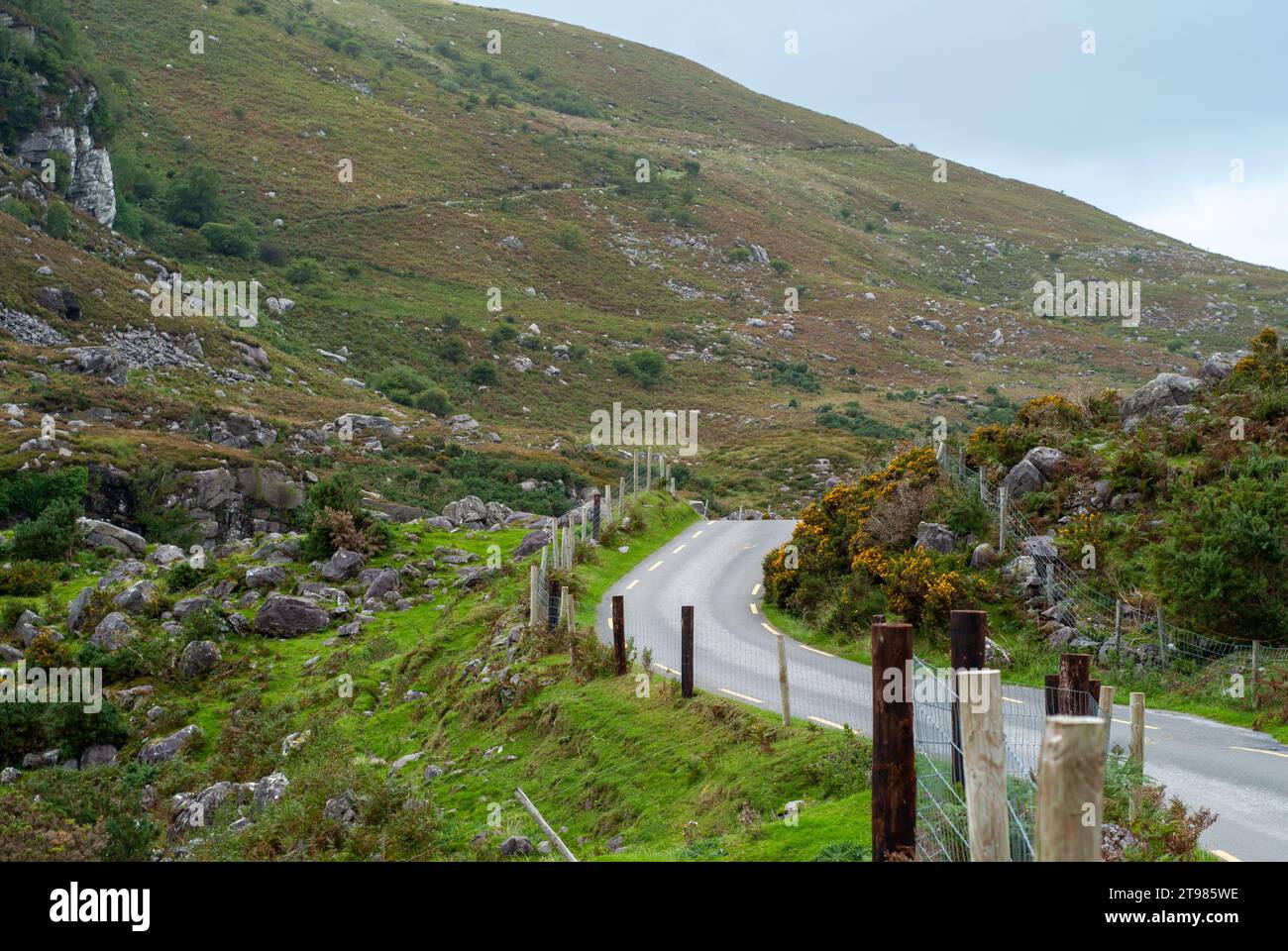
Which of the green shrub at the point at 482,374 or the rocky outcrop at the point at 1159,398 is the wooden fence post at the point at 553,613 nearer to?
the rocky outcrop at the point at 1159,398

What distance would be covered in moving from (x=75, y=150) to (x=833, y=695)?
217 feet

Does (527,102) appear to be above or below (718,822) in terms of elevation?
above

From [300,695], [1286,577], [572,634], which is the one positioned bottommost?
[300,695]

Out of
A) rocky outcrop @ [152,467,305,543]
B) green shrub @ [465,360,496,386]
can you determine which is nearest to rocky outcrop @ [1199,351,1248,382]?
rocky outcrop @ [152,467,305,543]

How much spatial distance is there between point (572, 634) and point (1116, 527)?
11.1 m

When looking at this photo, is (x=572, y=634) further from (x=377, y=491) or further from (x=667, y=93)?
(x=667, y=93)

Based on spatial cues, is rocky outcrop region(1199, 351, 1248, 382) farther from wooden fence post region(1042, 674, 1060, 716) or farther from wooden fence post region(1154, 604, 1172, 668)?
wooden fence post region(1042, 674, 1060, 716)

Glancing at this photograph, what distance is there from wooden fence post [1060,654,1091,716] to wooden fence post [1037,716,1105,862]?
22.2 ft

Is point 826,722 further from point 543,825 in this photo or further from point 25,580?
point 25,580

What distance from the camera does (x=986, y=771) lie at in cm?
582
